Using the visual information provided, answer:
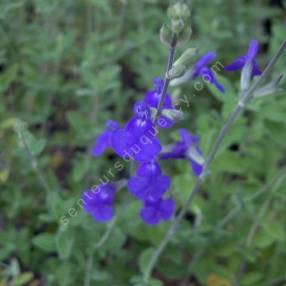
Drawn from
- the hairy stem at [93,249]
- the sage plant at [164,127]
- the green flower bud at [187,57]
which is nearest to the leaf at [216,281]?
the sage plant at [164,127]

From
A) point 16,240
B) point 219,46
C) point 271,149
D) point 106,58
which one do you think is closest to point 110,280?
point 16,240

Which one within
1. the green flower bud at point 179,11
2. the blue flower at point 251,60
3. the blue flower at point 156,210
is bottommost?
the blue flower at point 156,210

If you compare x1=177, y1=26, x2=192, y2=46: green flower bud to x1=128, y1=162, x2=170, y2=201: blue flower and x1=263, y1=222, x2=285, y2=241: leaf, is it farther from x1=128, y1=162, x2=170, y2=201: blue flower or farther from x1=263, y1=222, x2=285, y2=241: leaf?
x1=263, y1=222, x2=285, y2=241: leaf

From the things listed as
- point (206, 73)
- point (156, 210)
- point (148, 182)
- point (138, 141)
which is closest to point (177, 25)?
point (138, 141)

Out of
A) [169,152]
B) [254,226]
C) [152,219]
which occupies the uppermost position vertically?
[169,152]

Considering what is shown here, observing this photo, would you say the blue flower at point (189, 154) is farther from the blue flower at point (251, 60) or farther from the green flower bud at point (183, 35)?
the green flower bud at point (183, 35)

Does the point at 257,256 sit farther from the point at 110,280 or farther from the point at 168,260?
the point at 110,280

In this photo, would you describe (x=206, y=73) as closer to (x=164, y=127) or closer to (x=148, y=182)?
(x=164, y=127)
